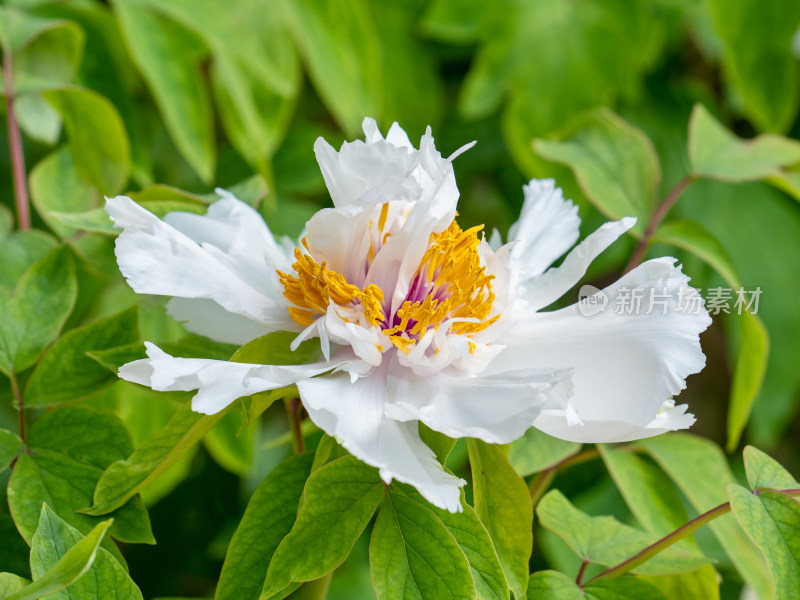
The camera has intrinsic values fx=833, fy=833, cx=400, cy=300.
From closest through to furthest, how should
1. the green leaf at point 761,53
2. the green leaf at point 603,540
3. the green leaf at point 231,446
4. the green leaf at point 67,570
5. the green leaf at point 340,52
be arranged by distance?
the green leaf at point 67,570
the green leaf at point 603,540
the green leaf at point 231,446
the green leaf at point 340,52
the green leaf at point 761,53

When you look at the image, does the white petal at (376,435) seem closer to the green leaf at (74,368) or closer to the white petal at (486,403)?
the white petal at (486,403)

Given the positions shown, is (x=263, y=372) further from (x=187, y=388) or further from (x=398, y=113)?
(x=398, y=113)

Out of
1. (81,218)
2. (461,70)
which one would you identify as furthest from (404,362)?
(461,70)

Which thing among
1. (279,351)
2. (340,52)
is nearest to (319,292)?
(279,351)

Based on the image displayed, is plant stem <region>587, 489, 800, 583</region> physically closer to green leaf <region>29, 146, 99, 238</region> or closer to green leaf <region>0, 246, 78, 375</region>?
green leaf <region>0, 246, 78, 375</region>

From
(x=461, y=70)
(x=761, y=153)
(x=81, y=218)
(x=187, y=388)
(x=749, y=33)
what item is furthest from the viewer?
(x=461, y=70)

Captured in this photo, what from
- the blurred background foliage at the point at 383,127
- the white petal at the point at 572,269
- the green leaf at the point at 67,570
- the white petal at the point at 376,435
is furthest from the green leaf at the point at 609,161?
the green leaf at the point at 67,570

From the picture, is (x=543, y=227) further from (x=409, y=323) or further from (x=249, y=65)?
(x=249, y=65)
